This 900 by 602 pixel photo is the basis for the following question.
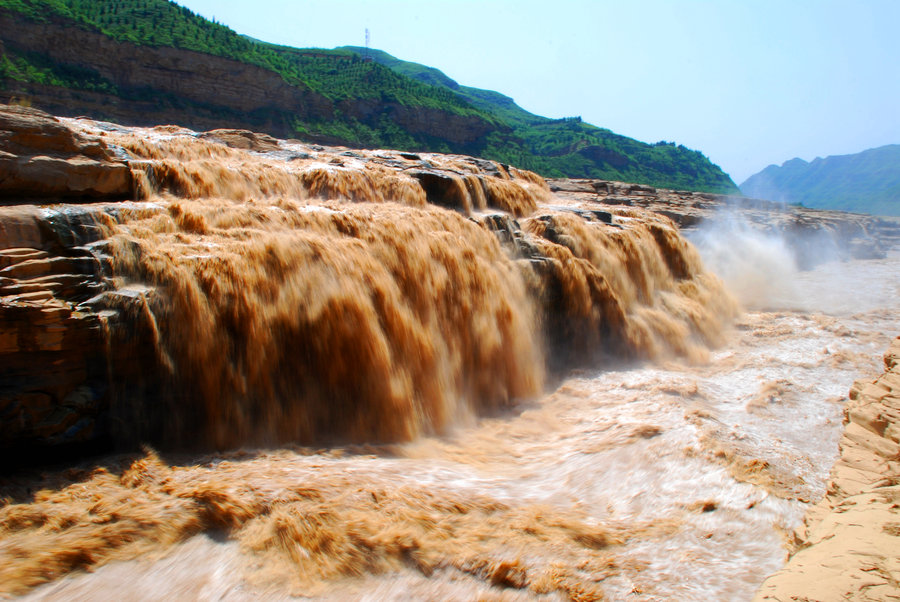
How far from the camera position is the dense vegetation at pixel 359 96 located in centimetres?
3052

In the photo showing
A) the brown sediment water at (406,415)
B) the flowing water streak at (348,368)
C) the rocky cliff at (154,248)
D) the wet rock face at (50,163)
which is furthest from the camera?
the wet rock face at (50,163)

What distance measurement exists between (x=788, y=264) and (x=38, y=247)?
2065cm

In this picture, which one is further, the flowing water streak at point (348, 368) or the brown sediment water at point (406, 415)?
the flowing water streak at point (348, 368)

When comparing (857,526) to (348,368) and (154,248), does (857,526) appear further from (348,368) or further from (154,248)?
(154,248)

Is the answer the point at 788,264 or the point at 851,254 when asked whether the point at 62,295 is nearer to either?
the point at 788,264

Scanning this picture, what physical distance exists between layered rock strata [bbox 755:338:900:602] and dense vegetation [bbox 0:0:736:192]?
36.5 metres

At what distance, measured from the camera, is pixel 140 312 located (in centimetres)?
411

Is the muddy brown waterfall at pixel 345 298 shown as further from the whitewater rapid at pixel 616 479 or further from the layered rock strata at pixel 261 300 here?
the whitewater rapid at pixel 616 479

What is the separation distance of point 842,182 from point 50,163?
3342 inches

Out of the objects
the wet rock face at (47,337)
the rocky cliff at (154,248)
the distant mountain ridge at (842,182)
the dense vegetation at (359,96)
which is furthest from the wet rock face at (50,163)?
the distant mountain ridge at (842,182)

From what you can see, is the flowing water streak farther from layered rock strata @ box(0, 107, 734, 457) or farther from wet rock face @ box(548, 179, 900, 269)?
wet rock face @ box(548, 179, 900, 269)

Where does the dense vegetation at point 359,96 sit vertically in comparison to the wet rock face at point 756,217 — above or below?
above

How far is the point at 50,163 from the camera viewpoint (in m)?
4.80

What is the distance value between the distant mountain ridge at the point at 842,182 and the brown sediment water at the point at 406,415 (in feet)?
188
